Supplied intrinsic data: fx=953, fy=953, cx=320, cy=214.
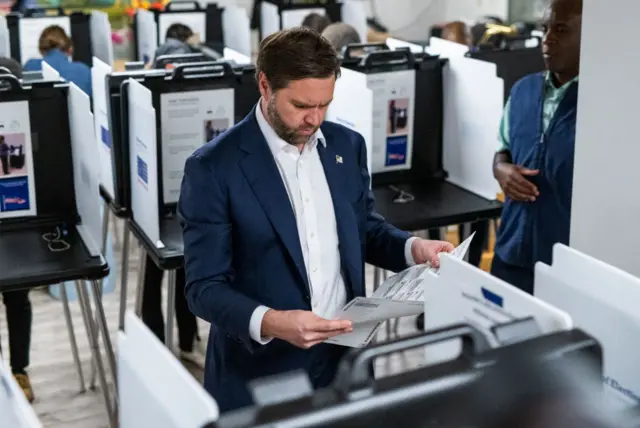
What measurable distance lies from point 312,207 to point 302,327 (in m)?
0.27

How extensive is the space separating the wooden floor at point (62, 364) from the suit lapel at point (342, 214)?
134cm

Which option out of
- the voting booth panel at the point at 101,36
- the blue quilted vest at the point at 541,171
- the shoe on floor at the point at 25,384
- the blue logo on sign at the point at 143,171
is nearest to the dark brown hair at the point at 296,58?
the blue quilted vest at the point at 541,171

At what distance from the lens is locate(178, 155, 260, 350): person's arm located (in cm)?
170

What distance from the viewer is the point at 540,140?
8.30ft

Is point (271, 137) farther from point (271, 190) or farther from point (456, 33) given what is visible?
point (456, 33)

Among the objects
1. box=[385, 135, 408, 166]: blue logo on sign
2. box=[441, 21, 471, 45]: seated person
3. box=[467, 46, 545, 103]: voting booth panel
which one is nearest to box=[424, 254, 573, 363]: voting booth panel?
box=[385, 135, 408, 166]: blue logo on sign

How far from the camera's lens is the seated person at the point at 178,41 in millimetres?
4219

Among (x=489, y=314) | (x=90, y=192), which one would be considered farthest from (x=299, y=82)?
(x=90, y=192)

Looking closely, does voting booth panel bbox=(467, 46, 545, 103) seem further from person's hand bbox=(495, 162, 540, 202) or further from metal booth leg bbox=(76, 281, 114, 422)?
metal booth leg bbox=(76, 281, 114, 422)

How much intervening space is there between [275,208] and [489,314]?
28.1 inches

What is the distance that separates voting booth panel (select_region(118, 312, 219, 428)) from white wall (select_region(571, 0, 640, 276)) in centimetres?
105

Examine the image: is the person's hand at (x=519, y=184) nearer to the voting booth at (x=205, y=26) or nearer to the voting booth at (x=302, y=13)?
the voting booth at (x=205, y=26)

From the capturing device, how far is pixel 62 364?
3.72 metres

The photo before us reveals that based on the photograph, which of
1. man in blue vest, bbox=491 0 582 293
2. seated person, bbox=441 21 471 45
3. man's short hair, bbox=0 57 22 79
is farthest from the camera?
seated person, bbox=441 21 471 45
